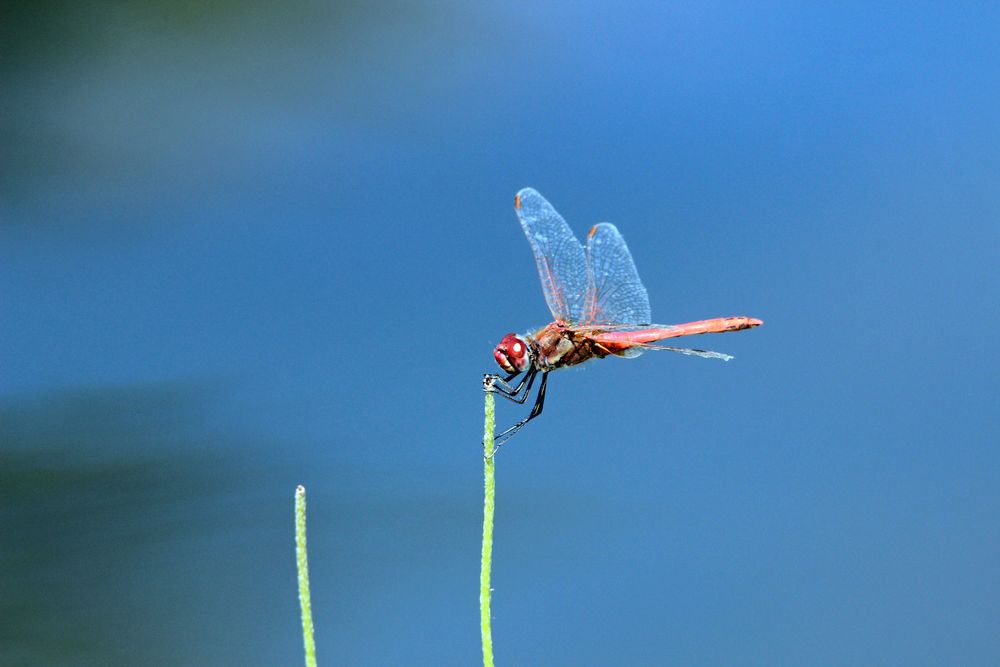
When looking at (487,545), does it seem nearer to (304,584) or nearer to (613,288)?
(304,584)

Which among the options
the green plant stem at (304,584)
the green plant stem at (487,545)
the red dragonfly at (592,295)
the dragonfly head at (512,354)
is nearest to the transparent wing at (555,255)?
the red dragonfly at (592,295)

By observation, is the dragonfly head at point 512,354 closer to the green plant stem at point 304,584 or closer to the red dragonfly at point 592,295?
the red dragonfly at point 592,295

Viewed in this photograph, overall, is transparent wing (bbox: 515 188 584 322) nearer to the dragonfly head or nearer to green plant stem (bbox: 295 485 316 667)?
the dragonfly head

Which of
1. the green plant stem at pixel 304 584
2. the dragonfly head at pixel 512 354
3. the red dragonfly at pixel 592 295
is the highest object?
the red dragonfly at pixel 592 295

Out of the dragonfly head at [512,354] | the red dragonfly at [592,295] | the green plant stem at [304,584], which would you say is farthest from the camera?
the red dragonfly at [592,295]

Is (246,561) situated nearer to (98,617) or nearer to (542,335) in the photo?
(98,617)

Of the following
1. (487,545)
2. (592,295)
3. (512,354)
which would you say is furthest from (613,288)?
(487,545)
